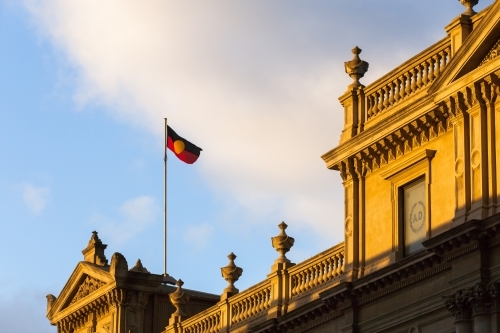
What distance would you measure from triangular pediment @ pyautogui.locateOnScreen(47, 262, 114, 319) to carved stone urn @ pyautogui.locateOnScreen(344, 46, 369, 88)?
1645 cm

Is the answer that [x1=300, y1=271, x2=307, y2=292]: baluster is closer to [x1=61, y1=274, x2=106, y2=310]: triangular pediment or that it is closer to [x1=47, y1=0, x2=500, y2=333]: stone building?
[x1=47, y1=0, x2=500, y2=333]: stone building

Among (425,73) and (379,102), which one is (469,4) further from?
(379,102)

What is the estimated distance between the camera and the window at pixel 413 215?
38.9 metres

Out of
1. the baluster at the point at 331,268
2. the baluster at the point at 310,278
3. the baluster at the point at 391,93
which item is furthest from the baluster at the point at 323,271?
the baluster at the point at 391,93

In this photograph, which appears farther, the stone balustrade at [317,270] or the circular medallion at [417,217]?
the stone balustrade at [317,270]

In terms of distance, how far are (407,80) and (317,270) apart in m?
6.54

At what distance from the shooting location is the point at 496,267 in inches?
1385

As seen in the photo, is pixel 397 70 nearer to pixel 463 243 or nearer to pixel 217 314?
pixel 463 243

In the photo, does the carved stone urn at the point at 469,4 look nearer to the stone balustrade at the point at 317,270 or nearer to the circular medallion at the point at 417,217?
the circular medallion at the point at 417,217

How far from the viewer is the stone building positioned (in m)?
36.0

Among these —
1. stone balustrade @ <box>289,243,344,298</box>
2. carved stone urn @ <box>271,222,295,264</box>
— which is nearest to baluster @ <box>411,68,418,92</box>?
stone balustrade @ <box>289,243,344,298</box>

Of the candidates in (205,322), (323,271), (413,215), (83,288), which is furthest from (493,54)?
(83,288)

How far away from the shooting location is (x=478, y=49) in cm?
3681

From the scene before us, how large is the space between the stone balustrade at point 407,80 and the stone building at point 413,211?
0.13 feet
